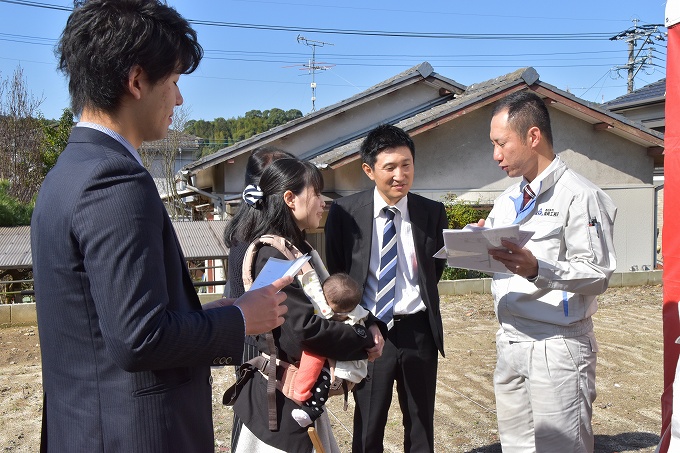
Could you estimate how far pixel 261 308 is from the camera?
5.58 feet

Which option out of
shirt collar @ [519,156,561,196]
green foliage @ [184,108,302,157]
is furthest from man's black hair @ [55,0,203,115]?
green foliage @ [184,108,302,157]

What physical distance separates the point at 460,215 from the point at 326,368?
33.6 ft

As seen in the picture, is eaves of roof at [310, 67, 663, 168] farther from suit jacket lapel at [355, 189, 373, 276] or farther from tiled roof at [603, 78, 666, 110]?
suit jacket lapel at [355, 189, 373, 276]

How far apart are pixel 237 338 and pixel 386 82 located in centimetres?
1399

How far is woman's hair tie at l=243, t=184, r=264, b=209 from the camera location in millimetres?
2877

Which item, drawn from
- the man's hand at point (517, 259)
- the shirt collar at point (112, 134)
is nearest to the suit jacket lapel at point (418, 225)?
the man's hand at point (517, 259)

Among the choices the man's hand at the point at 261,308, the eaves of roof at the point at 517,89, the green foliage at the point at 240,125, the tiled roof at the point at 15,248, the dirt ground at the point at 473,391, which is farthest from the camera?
the green foliage at the point at 240,125

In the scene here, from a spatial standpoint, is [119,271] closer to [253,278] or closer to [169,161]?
[253,278]

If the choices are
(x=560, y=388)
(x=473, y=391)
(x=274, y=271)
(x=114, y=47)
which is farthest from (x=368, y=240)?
(x=473, y=391)

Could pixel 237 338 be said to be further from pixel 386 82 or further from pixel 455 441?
pixel 386 82

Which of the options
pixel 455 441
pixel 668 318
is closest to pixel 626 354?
pixel 455 441

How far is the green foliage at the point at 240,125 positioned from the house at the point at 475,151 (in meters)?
36.7

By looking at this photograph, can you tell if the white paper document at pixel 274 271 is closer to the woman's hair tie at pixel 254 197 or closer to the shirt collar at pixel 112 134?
the shirt collar at pixel 112 134

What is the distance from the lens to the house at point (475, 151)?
12.6 meters
